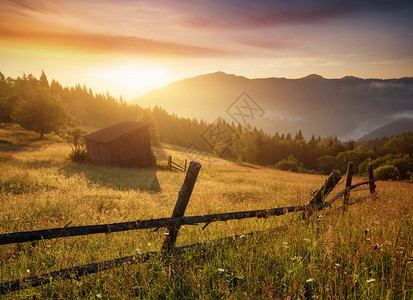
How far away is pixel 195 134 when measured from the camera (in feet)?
388

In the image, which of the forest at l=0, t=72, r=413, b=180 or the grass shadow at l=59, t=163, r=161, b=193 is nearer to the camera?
the grass shadow at l=59, t=163, r=161, b=193

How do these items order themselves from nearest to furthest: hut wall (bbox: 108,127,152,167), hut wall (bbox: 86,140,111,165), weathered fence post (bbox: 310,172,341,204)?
1. weathered fence post (bbox: 310,172,341,204)
2. hut wall (bbox: 86,140,111,165)
3. hut wall (bbox: 108,127,152,167)

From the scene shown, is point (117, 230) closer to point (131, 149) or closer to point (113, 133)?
point (131, 149)

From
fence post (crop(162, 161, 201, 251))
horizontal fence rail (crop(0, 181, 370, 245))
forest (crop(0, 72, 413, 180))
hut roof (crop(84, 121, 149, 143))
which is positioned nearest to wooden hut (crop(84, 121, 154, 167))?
hut roof (crop(84, 121, 149, 143))

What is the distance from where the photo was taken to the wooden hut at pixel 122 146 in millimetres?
25734

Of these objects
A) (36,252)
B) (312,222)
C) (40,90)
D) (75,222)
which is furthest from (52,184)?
(40,90)

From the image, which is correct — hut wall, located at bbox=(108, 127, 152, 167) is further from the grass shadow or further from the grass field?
the grass field

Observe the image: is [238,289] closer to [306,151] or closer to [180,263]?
[180,263]

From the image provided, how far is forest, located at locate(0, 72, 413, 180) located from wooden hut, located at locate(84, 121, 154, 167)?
4.92 metres

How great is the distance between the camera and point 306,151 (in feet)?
319

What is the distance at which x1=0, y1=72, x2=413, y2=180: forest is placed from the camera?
3706cm

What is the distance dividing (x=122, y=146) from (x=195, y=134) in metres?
92.0

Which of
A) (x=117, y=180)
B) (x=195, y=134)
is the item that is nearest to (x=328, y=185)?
(x=117, y=180)

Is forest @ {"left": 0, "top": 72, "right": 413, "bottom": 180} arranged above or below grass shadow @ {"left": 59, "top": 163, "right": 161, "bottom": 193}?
above
